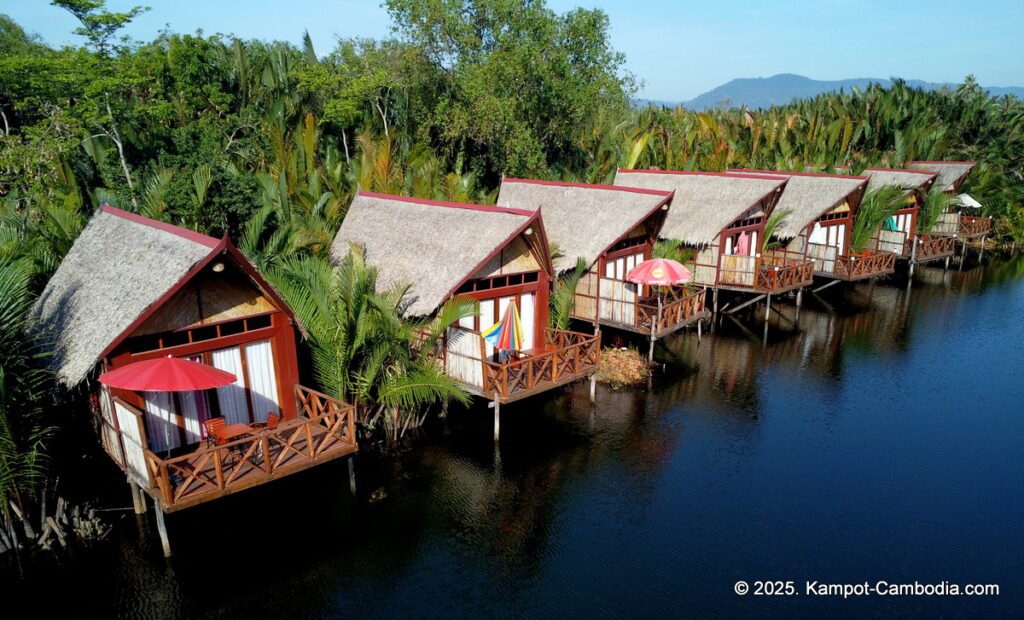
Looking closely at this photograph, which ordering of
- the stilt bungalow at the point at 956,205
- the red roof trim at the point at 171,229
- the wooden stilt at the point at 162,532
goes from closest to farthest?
the wooden stilt at the point at 162,532 < the red roof trim at the point at 171,229 < the stilt bungalow at the point at 956,205

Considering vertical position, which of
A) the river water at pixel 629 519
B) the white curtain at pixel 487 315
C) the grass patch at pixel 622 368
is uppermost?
the white curtain at pixel 487 315

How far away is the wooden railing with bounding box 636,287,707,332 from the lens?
70.1 feet

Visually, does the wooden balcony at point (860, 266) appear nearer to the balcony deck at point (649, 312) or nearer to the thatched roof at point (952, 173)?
the balcony deck at point (649, 312)

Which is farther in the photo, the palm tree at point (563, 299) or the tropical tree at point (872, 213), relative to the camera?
the tropical tree at point (872, 213)

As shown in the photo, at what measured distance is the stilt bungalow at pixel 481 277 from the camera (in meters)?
16.6

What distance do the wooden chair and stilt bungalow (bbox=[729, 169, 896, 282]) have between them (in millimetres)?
22783

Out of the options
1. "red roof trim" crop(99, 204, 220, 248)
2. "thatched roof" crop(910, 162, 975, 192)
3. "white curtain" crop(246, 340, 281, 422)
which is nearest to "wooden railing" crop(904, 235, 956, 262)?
"thatched roof" crop(910, 162, 975, 192)

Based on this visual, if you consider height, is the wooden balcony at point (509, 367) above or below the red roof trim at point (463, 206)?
below

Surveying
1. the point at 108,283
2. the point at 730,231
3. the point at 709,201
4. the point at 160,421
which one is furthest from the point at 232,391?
the point at 709,201

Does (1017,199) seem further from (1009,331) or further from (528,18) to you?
(528,18)

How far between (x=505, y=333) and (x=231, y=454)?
7.60m

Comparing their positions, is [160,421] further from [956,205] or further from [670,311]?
[956,205]

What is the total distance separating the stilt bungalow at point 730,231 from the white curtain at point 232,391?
Result: 57.0 feet

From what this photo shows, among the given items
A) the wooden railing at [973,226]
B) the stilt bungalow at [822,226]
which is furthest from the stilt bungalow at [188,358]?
the wooden railing at [973,226]
